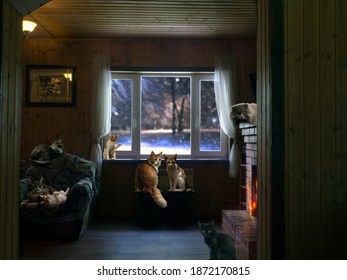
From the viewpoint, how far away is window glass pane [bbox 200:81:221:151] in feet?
16.4

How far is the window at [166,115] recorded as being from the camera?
4965mm

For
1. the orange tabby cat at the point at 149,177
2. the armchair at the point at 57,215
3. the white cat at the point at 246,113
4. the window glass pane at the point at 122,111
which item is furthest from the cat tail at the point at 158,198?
the white cat at the point at 246,113

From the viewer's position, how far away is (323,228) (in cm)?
187

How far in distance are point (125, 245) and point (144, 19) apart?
8.53ft

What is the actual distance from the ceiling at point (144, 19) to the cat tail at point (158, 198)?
6.82 ft

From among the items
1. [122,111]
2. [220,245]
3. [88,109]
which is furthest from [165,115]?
[220,245]

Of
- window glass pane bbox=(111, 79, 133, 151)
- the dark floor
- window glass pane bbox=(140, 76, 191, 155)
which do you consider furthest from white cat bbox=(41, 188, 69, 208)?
window glass pane bbox=(140, 76, 191, 155)

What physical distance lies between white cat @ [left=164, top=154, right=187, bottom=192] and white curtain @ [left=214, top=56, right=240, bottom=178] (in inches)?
31.7

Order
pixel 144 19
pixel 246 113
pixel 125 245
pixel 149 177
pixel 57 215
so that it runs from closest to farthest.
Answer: pixel 246 113
pixel 125 245
pixel 57 215
pixel 144 19
pixel 149 177

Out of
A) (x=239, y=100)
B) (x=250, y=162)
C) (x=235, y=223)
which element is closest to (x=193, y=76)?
(x=239, y=100)

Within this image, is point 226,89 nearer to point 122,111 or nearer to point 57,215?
point 122,111

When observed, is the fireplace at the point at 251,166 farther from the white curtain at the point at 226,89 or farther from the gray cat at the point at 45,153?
the gray cat at the point at 45,153

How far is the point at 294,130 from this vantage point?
6.12ft

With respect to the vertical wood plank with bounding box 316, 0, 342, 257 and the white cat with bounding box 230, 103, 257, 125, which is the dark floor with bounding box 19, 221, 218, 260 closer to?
the white cat with bounding box 230, 103, 257, 125
